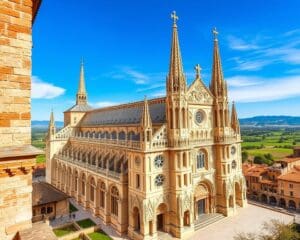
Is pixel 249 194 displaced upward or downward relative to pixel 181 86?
downward

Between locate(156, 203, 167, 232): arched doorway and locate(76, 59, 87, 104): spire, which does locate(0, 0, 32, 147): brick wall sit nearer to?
locate(156, 203, 167, 232): arched doorway

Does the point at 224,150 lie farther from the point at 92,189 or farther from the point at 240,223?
the point at 92,189

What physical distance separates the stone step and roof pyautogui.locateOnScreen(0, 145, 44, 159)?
110 ft

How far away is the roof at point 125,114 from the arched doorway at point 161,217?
13095mm

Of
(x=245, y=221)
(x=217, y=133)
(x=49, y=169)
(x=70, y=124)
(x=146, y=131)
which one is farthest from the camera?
(x=70, y=124)

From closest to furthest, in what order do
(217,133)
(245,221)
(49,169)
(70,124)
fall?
(245,221), (217,133), (49,169), (70,124)

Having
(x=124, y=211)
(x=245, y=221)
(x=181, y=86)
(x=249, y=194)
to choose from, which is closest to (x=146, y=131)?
(x=181, y=86)

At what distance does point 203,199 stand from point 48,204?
2725 cm

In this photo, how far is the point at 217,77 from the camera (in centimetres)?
4306

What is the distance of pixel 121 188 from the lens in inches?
1373

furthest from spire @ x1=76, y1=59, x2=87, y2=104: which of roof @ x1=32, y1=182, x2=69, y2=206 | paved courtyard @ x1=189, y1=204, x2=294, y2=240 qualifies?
paved courtyard @ x1=189, y1=204, x2=294, y2=240

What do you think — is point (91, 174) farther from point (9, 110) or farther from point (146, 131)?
point (9, 110)

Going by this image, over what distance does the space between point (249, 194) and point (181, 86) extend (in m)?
44.8

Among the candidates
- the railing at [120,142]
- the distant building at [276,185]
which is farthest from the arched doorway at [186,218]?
the distant building at [276,185]
